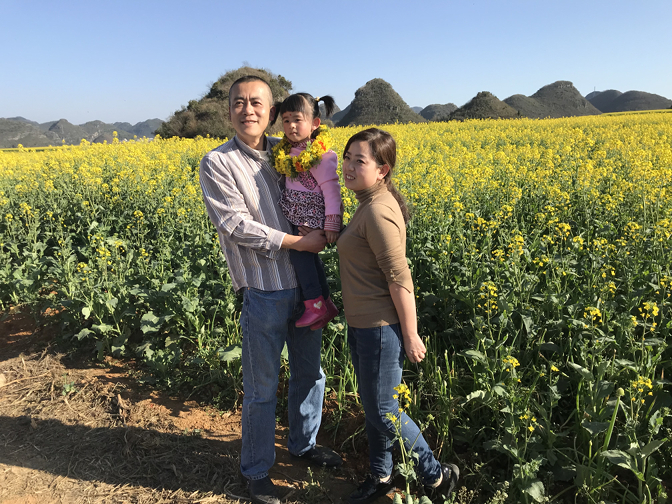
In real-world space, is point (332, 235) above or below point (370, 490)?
above

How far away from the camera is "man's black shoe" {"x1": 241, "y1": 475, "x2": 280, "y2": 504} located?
2.27 metres

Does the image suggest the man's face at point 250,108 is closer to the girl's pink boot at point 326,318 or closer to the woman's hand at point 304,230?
the woman's hand at point 304,230

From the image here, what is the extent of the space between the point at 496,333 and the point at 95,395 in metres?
2.94

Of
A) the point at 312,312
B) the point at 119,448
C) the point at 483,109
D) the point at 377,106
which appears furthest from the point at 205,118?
the point at 377,106

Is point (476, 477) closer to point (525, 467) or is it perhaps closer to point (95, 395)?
point (525, 467)

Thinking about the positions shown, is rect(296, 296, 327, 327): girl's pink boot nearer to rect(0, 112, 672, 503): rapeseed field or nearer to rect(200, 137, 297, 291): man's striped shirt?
rect(200, 137, 297, 291): man's striped shirt

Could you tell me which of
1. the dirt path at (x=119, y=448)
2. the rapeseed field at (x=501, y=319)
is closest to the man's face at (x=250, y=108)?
the rapeseed field at (x=501, y=319)

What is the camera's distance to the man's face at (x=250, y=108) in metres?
2.02

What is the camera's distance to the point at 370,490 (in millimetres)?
2260

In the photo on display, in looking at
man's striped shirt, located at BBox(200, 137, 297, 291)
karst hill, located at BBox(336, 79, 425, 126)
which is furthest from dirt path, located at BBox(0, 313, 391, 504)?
karst hill, located at BBox(336, 79, 425, 126)

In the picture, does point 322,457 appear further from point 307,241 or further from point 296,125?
point 296,125

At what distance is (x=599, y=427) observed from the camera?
6.66 ft

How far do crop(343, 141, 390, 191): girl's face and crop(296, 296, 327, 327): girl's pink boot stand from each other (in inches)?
24.2

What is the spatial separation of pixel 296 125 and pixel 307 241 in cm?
55
